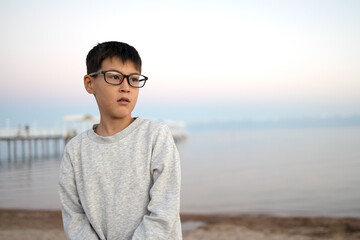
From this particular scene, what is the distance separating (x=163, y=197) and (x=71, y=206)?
20.6 inches

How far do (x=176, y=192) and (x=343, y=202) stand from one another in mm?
10226

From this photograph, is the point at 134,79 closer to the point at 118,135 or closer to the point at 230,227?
the point at 118,135

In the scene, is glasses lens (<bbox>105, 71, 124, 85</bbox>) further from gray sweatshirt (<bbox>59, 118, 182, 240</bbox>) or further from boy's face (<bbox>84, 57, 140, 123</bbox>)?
gray sweatshirt (<bbox>59, 118, 182, 240</bbox>)

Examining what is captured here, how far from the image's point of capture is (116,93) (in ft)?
5.97

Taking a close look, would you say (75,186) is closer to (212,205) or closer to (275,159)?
(212,205)

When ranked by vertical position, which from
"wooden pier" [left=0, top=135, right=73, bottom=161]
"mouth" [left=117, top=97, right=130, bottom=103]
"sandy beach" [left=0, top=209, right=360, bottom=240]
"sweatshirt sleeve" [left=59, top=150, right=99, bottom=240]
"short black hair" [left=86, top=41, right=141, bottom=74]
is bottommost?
"wooden pier" [left=0, top=135, right=73, bottom=161]

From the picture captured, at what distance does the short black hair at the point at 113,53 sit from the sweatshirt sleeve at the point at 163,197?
0.40 m

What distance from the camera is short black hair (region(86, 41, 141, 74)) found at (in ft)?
5.96

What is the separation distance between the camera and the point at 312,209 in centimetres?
945

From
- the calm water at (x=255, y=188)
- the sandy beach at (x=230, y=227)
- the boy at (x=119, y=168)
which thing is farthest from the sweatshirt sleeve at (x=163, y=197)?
the calm water at (x=255, y=188)

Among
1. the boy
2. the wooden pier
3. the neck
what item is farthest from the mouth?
the wooden pier

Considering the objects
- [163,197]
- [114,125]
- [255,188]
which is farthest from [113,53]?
[255,188]

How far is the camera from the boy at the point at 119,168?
1712 mm

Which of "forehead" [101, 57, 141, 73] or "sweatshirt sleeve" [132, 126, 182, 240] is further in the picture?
"forehead" [101, 57, 141, 73]
